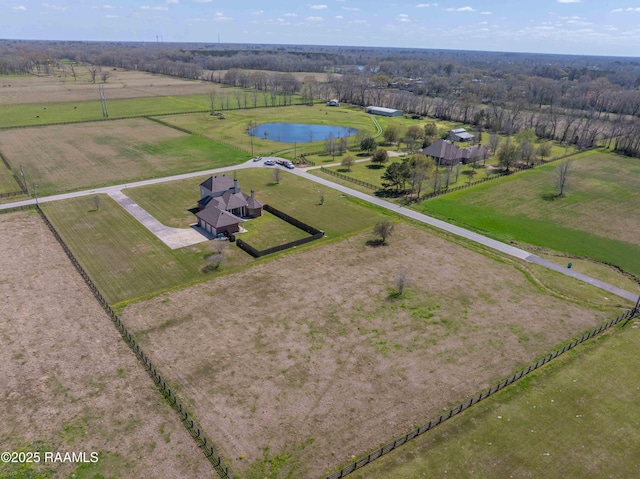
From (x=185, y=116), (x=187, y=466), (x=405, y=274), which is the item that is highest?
(x=185, y=116)

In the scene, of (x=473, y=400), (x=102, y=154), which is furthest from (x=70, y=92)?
(x=473, y=400)

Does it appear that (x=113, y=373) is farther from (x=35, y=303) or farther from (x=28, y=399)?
(x=35, y=303)

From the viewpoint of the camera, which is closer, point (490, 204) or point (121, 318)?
point (121, 318)

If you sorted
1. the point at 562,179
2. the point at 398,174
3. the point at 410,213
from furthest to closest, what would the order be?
the point at 562,179 → the point at 398,174 → the point at 410,213

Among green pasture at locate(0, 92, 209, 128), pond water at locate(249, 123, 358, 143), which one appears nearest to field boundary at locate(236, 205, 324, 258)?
pond water at locate(249, 123, 358, 143)

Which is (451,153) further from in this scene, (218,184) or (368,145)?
(218,184)

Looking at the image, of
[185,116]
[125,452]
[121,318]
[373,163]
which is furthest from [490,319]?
[185,116]

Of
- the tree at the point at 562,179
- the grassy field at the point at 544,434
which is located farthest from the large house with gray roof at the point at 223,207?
the tree at the point at 562,179
